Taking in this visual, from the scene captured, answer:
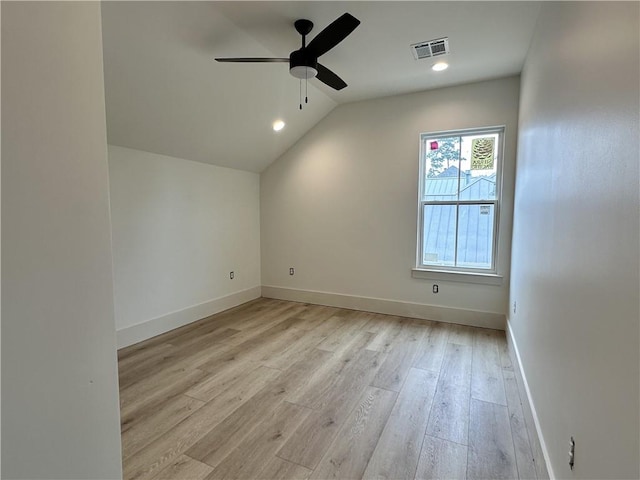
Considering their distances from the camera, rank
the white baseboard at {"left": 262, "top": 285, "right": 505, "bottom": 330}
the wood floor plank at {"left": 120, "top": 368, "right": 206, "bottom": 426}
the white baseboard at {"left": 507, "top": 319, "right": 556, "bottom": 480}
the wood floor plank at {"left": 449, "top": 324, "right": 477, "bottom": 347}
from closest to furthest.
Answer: the white baseboard at {"left": 507, "top": 319, "right": 556, "bottom": 480} → the wood floor plank at {"left": 120, "top": 368, "right": 206, "bottom": 426} → the wood floor plank at {"left": 449, "top": 324, "right": 477, "bottom": 347} → the white baseboard at {"left": 262, "top": 285, "right": 505, "bottom": 330}

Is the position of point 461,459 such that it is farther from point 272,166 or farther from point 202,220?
point 272,166

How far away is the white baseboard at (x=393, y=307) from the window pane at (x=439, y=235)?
60 cm

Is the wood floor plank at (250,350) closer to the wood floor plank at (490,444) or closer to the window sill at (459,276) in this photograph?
the window sill at (459,276)

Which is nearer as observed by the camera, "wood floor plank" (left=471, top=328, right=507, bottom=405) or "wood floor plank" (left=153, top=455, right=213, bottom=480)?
"wood floor plank" (left=153, top=455, right=213, bottom=480)

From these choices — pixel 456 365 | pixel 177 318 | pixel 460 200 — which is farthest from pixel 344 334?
pixel 460 200

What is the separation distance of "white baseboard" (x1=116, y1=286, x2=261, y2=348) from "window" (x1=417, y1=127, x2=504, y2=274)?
2.64 m

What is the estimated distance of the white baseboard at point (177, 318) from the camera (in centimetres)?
324

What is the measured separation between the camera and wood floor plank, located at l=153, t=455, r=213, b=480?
5.30 feet

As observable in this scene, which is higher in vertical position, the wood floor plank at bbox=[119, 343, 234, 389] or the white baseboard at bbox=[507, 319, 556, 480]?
the white baseboard at bbox=[507, 319, 556, 480]

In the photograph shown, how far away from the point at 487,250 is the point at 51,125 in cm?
403

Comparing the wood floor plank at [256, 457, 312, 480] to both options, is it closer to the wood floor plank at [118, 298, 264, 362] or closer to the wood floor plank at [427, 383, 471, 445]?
the wood floor plank at [427, 383, 471, 445]


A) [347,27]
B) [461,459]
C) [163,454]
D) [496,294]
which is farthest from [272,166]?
[461,459]

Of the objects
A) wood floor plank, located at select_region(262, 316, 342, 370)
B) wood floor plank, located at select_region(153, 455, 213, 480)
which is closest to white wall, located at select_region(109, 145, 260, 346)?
wood floor plank, located at select_region(262, 316, 342, 370)

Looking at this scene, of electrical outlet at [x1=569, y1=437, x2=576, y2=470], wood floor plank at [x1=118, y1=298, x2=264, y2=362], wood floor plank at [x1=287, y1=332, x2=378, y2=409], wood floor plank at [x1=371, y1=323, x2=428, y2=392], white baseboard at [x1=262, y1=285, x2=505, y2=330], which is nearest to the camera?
electrical outlet at [x1=569, y1=437, x2=576, y2=470]
